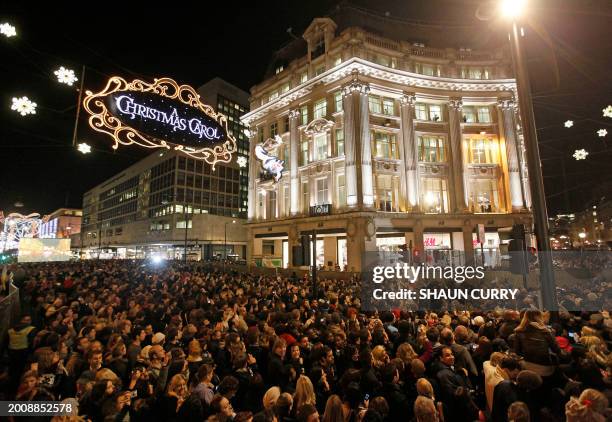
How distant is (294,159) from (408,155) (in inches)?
470

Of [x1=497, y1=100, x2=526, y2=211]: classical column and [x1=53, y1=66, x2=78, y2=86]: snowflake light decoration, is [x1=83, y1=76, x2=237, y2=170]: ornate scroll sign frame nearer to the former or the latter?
[x1=53, y1=66, x2=78, y2=86]: snowflake light decoration

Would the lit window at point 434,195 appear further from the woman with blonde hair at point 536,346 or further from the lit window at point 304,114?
the woman with blonde hair at point 536,346

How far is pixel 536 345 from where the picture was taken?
208 inches

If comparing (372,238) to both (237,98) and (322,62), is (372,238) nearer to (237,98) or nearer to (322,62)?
(322,62)

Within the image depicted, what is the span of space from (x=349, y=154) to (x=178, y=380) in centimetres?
2754

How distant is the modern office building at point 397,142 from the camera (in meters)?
30.8

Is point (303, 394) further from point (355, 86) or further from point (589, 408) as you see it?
point (355, 86)

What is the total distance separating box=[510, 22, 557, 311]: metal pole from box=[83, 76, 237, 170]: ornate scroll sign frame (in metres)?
8.65

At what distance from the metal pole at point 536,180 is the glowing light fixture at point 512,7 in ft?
1.06

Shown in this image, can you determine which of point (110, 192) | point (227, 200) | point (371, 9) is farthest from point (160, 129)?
point (110, 192)

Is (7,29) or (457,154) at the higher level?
(457,154)

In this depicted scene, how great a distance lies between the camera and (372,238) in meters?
29.1

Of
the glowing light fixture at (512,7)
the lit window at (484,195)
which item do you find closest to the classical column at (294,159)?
the lit window at (484,195)

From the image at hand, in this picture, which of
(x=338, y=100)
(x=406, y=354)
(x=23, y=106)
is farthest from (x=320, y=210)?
(x=406, y=354)
